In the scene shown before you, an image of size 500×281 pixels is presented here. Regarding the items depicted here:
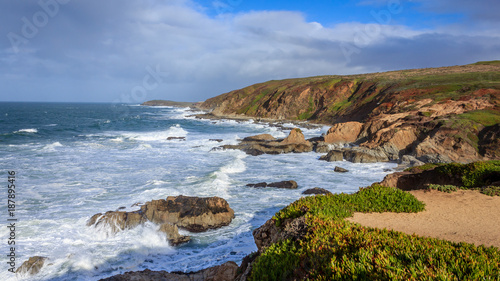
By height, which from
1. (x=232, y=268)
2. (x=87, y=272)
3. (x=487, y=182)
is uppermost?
(x=487, y=182)

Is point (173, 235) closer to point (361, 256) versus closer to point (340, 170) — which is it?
point (361, 256)

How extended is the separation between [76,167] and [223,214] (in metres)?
18.3

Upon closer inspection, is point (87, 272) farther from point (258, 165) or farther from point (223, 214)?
point (258, 165)

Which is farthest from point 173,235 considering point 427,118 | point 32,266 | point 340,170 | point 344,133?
point 427,118

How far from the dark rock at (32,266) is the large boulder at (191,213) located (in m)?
4.68

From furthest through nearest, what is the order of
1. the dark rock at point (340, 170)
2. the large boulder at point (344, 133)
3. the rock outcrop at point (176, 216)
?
the large boulder at point (344, 133) → the dark rock at point (340, 170) → the rock outcrop at point (176, 216)

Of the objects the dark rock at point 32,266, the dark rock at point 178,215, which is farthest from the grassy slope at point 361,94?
the dark rock at point 32,266

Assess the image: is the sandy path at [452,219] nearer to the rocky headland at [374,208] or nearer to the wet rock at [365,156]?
the rocky headland at [374,208]

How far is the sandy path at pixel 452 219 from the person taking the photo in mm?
7930

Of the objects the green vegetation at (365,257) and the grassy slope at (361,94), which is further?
the grassy slope at (361,94)

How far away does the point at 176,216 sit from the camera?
15.3 metres

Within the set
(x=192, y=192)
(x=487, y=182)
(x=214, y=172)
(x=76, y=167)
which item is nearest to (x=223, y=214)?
(x=192, y=192)

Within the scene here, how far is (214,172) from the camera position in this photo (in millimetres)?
25375

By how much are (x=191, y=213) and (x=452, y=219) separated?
1091 centimetres
